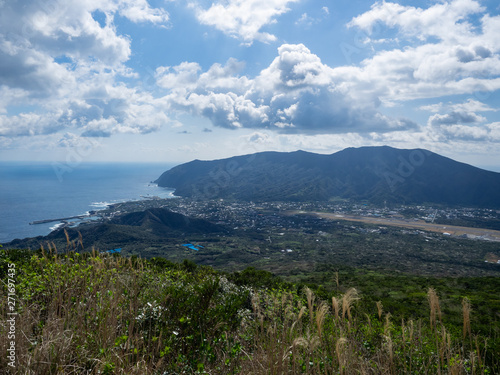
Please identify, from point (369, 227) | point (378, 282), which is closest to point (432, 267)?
point (378, 282)

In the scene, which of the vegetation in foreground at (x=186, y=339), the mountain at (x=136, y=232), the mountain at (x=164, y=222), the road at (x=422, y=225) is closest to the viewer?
the vegetation in foreground at (x=186, y=339)

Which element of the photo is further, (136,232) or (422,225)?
(422,225)

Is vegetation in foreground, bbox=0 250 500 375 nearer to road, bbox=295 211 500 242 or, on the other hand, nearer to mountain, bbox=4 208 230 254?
mountain, bbox=4 208 230 254

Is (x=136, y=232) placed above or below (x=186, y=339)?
below

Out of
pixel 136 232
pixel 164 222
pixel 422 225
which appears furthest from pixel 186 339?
pixel 422 225

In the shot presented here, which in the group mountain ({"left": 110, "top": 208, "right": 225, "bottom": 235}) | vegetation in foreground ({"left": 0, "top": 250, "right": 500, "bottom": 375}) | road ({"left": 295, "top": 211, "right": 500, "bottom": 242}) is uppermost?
vegetation in foreground ({"left": 0, "top": 250, "right": 500, "bottom": 375})

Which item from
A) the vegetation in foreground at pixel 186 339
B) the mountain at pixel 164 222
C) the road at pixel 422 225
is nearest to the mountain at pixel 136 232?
the mountain at pixel 164 222

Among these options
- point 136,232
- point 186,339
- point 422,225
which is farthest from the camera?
point 422,225

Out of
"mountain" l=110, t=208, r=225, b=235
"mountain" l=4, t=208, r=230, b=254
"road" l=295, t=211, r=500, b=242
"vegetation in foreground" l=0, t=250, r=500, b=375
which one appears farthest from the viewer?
"mountain" l=110, t=208, r=225, b=235

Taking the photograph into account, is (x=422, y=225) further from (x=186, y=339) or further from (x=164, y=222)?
(x=186, y=339)

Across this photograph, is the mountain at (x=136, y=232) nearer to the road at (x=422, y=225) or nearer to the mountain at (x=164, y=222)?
the mountain at (x=164, y=222)

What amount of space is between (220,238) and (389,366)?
3271 inches

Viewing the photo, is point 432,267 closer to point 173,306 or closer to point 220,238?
point 220,238

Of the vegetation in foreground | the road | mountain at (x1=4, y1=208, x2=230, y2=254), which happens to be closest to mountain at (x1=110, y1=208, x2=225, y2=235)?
mountain at (x1=4, y1=208, x2=230, y2=254)
